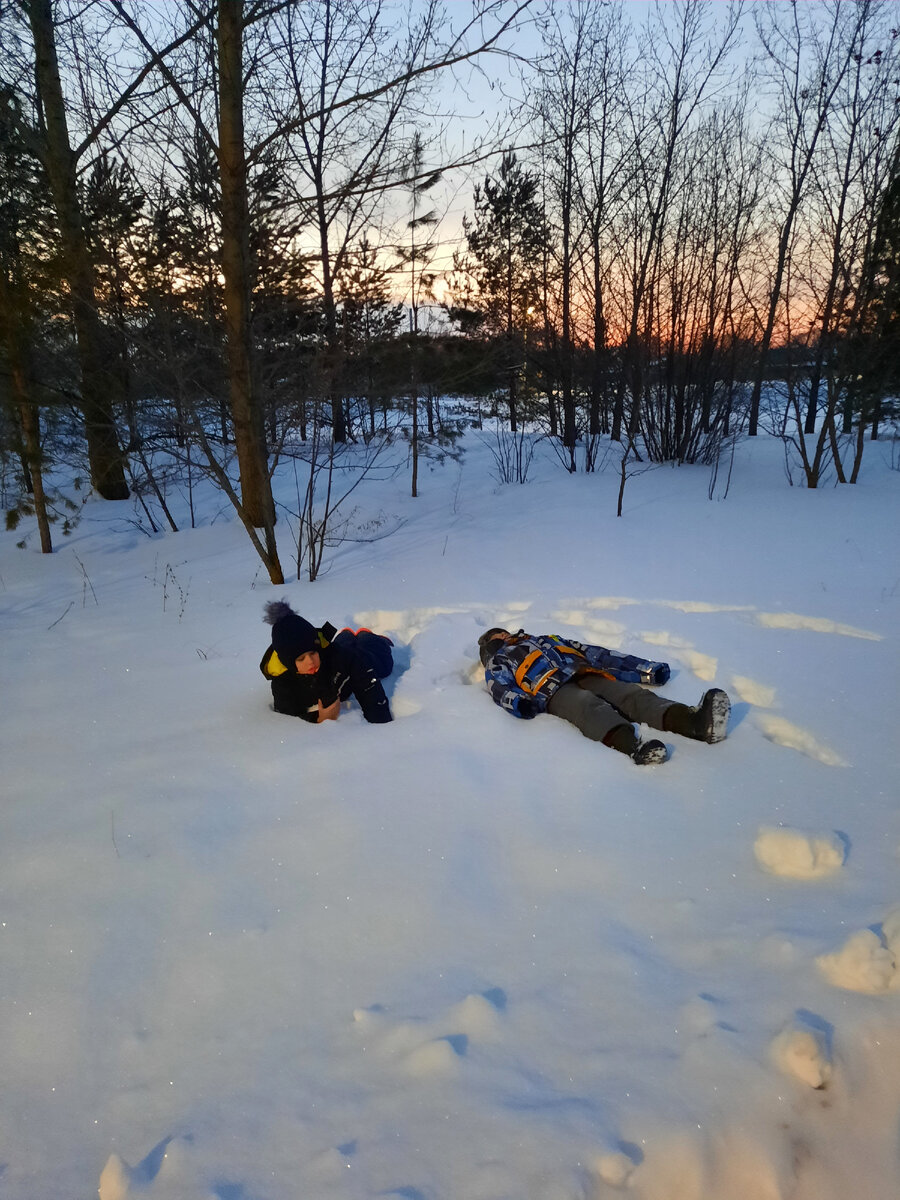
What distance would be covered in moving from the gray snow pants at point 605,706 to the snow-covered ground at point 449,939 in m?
0.12

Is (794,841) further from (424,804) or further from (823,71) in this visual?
(823,71)

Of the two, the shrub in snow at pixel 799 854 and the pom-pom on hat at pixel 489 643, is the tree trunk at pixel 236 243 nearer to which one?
the pom-pom on hat at pixel 489 643

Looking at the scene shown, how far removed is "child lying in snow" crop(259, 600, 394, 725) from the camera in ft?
11.4

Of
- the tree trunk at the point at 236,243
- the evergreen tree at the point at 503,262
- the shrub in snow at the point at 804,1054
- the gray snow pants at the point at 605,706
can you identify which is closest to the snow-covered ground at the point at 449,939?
the shrub in snow at the point at 804,1054

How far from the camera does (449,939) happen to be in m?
2.10

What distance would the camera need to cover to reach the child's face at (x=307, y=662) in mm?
3504

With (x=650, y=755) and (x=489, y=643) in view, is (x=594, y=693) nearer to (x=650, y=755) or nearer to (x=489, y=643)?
(x=650, y=755)

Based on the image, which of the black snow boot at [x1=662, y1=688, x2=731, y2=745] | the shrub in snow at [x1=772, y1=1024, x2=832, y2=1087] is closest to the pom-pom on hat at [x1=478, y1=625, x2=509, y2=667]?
the black snow boot at [x1=662, y1=688, x2=731, y2=745]

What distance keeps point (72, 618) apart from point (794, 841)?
590 centimetres

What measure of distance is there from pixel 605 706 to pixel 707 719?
483mm

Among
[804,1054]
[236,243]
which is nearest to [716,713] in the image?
[804,1054]

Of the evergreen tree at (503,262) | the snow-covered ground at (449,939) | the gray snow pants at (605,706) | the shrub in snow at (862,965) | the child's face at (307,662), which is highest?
the evergreen tree at (503,262)

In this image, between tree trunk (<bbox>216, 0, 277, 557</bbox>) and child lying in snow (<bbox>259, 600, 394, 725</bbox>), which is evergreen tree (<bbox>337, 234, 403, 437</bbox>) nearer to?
tree trunk (<bbox>216, 0, 277, 557</bbox>)

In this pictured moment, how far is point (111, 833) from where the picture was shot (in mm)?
2656
